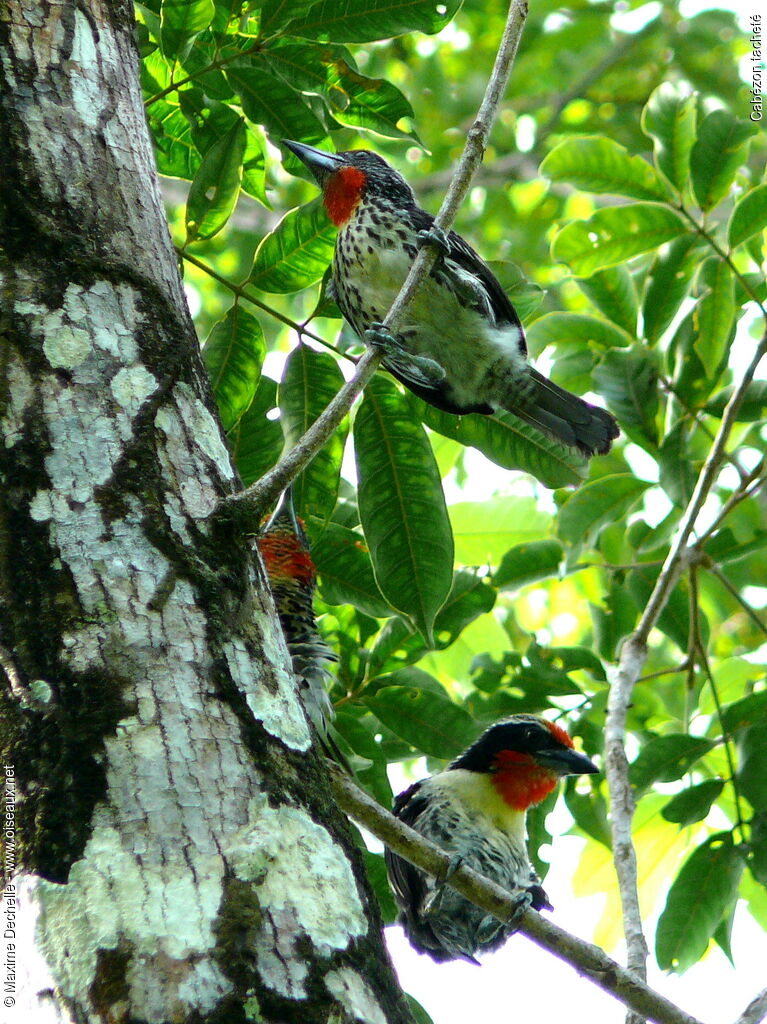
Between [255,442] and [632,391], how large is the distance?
1.30 meters

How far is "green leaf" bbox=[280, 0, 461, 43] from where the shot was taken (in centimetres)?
276

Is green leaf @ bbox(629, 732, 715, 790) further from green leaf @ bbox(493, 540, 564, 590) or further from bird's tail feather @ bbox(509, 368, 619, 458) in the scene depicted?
bird's tail feather @ bbox(509, 368, 619, 458)

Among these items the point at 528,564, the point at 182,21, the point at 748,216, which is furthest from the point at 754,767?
the point at 182,21

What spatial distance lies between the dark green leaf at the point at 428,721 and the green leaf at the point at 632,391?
1.09 meters

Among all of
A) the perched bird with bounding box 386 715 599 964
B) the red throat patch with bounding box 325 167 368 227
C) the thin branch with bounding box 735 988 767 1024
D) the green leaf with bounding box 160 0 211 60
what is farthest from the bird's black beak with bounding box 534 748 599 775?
the green leaf with bounding box 160 0 211 60

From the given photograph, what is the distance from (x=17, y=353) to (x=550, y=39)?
24.2ft

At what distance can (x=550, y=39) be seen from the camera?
26.7ft

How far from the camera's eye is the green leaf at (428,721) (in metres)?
3.02

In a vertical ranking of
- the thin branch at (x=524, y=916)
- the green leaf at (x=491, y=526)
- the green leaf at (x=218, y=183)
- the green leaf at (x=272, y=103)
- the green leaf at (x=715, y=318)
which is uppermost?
the green leaf at (x=272, y=103)

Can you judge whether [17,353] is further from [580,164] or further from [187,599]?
[580,164]

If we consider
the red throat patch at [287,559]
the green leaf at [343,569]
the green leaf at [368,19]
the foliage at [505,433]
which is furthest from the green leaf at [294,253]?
the red throat patch at [287,559]

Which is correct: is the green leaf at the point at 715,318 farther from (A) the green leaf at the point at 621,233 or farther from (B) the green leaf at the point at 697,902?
(B) the green leaf at the point at 697,902

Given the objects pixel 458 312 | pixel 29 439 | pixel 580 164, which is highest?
pixel 580 164

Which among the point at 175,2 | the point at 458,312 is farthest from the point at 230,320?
the point at 458,312
